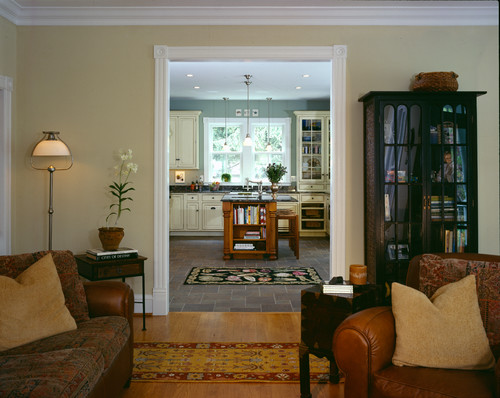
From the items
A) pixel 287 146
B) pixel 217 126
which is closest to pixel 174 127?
pixel 217 126

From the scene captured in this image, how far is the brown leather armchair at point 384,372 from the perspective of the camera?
5.74 ft

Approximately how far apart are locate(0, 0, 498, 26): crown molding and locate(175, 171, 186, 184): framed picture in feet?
18.5

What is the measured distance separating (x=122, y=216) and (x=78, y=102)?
3.89ft

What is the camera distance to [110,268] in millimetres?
3627

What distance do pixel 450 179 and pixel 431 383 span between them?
2.40m

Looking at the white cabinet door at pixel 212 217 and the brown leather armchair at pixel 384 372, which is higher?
the white cabinet door at pixel 212 217

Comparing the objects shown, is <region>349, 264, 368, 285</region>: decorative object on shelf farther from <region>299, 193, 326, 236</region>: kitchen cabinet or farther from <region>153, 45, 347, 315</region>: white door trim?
<region>299, 193, 326, 236</region>: kitchen cabinet

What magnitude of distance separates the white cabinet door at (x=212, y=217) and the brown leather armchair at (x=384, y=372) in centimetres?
723

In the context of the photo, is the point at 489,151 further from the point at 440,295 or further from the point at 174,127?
the point at 174,127

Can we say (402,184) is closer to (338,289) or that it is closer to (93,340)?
(338,289)

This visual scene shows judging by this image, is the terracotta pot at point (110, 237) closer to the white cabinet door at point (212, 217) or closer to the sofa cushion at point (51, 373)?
the sofa cushion at point (51, 373)

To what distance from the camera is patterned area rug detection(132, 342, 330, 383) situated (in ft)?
9.20

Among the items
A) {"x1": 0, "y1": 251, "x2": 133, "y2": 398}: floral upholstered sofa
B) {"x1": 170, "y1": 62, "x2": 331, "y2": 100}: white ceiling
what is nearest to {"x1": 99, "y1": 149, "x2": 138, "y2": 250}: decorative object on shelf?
{"x1": 0, "y1": 251, "x2": 133, "y2": 398}: floral upholstered sofa

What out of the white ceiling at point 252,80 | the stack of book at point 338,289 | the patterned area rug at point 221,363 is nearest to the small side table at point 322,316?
the stack of book at point 338,289
